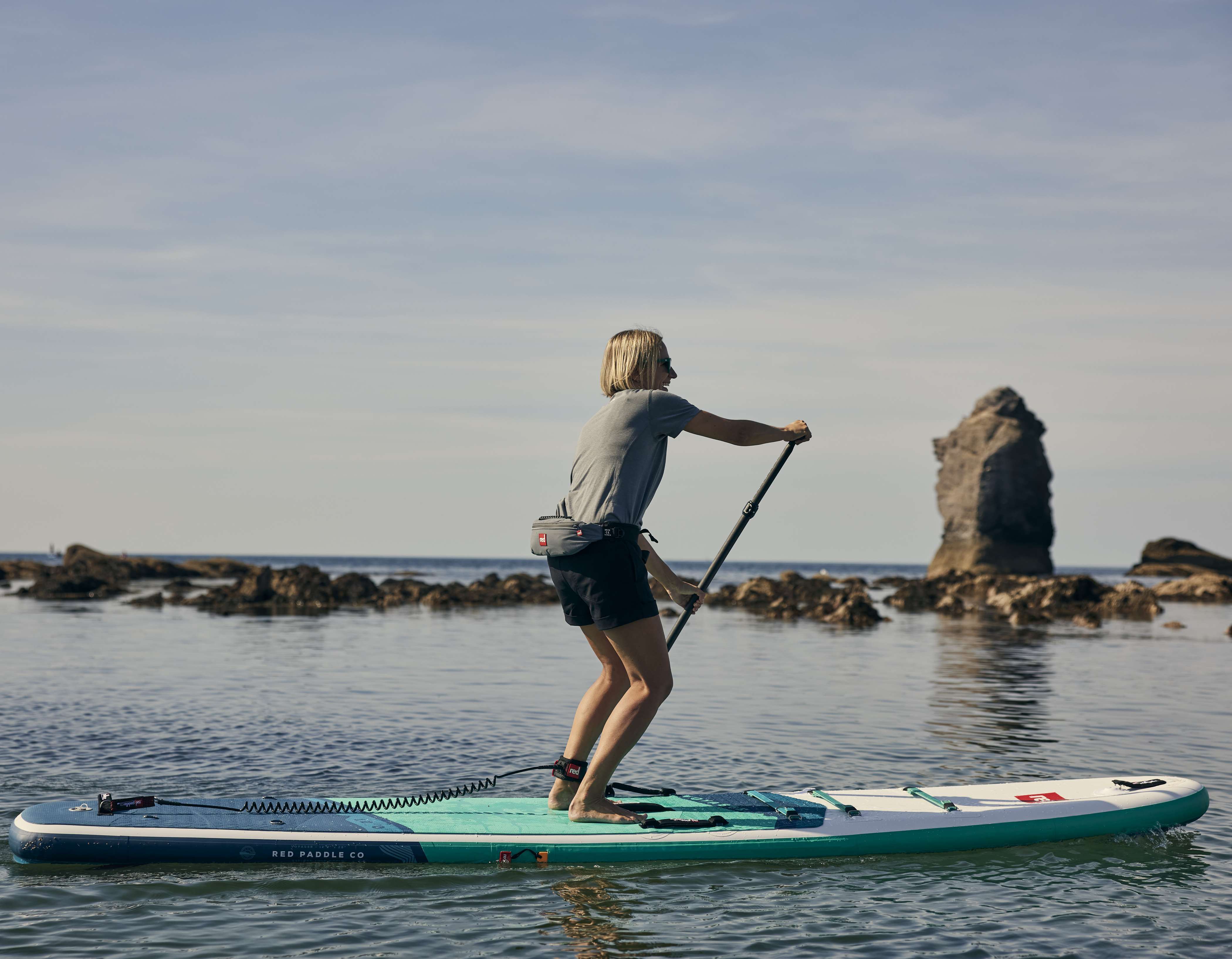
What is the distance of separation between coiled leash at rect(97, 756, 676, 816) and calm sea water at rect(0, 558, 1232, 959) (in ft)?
1.42

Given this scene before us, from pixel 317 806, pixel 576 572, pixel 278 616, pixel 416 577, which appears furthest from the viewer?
pixel 416 577

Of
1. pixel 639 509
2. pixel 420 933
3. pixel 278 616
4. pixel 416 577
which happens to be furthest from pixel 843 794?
pixel 416 577

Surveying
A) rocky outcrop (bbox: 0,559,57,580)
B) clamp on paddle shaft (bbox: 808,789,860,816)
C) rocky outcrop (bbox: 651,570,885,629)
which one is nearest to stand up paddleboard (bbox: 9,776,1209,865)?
clamp on paddle shaft (bbox: 808,789,860,816)

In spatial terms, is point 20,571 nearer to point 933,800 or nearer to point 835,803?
point 835,803

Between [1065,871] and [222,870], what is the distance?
5198 millimetres

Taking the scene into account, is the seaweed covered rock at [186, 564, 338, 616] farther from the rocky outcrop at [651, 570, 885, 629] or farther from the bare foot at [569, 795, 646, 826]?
the bare foot at [569, 795, 646, 826]

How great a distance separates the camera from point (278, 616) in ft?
111

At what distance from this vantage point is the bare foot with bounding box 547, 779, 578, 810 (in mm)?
7203

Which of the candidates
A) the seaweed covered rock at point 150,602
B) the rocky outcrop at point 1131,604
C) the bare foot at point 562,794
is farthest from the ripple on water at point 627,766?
the rocky outcrop at point 1131,604

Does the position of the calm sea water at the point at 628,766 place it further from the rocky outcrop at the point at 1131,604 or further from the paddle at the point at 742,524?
the rocky outcrop at the point at 1131,604

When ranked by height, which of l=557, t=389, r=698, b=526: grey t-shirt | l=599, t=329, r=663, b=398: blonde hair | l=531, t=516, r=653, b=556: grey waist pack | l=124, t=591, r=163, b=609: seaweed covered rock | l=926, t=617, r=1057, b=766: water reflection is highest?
l=599, t=329, r=663, b=398: blonde hair

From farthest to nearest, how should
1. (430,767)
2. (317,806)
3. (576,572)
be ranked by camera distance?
(430,767) → (317,806) → (576,572)

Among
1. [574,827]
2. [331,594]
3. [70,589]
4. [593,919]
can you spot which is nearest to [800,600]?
[331,594]

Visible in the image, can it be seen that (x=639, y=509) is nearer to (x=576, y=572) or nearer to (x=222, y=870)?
(x=576, y=572)
